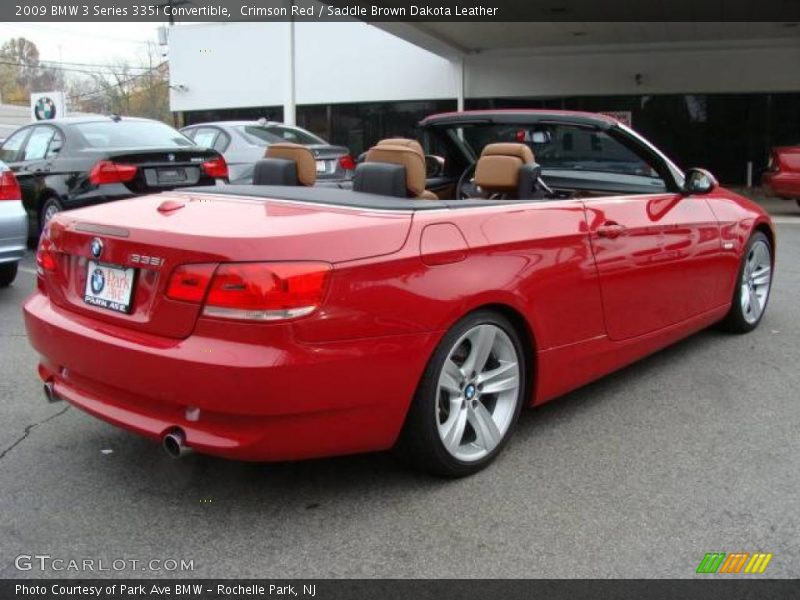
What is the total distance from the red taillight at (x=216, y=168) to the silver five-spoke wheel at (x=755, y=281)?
18.8ft

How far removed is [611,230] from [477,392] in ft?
3.81

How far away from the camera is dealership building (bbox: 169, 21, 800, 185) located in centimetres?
1875

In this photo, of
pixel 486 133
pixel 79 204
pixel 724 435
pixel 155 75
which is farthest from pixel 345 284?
pixel 155 75

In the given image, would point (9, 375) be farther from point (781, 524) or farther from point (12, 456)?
point (781, 524)

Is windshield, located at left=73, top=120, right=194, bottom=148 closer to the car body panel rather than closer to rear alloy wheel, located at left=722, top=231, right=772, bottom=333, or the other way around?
the car body panel

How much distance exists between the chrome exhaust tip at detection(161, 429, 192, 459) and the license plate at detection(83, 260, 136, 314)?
0.51 m

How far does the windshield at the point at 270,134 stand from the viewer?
35.6ft

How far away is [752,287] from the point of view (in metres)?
5.60

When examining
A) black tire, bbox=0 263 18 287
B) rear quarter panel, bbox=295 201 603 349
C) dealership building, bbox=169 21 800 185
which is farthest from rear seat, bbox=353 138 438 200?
dealership building, bbox=169 21 800 185

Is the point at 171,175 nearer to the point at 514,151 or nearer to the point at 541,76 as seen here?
the point at 514,151

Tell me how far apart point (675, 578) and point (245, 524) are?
1496mm

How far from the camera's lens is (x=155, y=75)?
191 ft

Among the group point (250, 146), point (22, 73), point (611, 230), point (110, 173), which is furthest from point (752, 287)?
point (22, 73)
